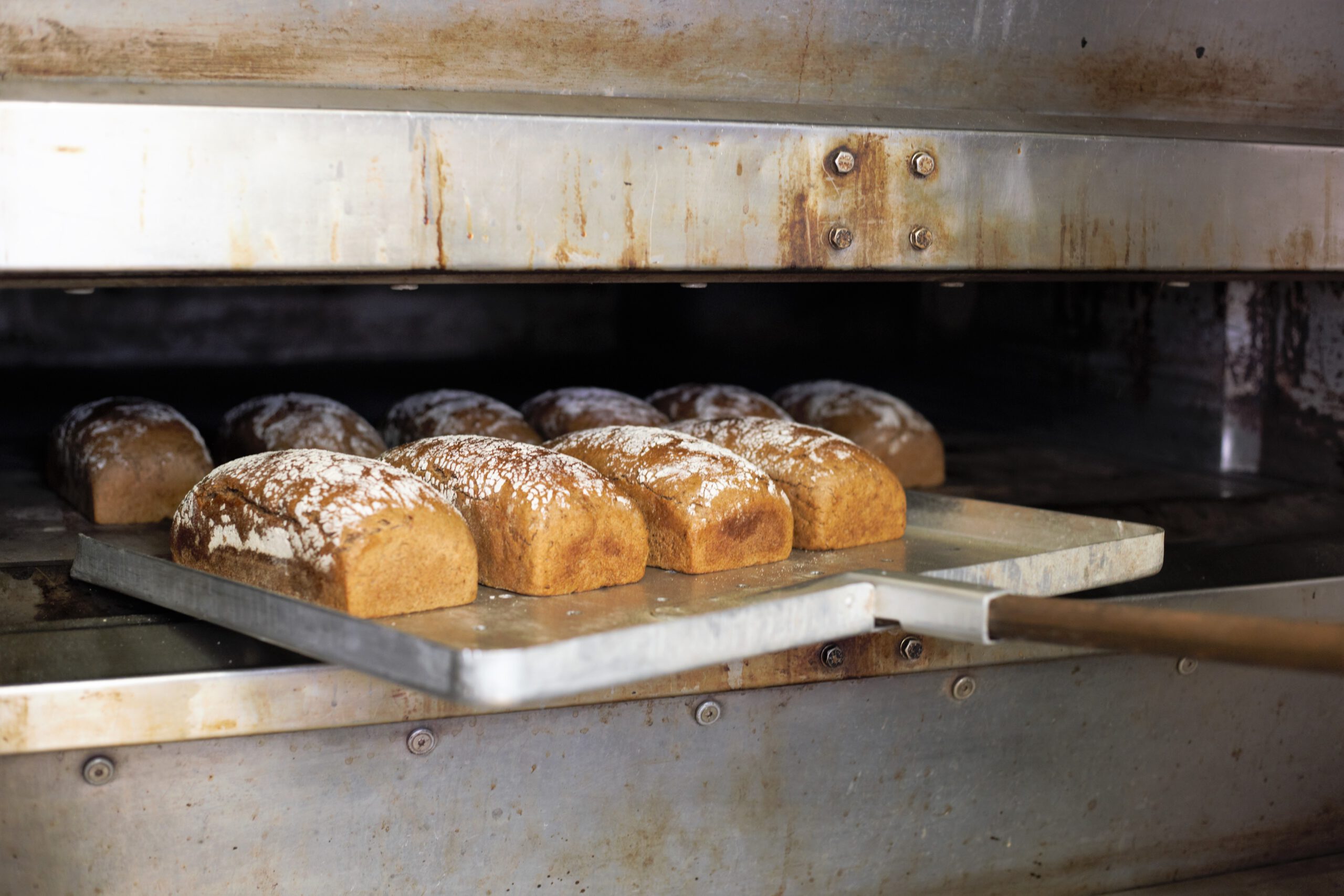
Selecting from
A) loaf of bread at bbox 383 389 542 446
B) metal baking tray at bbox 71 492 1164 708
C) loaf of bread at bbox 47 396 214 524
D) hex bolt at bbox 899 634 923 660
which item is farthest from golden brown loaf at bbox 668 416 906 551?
loaf of bread at bbox 47 396 214 524

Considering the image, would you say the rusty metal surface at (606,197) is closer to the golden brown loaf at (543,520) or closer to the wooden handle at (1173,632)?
the golden brown loaf at (543,520)

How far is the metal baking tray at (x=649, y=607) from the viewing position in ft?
3.08

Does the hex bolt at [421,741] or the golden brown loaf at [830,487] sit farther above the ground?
the golden brown loaf at [830,487]

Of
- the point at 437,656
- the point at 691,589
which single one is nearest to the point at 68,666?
the point at 437,656

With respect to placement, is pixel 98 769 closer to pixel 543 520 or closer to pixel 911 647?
pixel 543 520

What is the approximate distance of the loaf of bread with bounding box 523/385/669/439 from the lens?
203 cm

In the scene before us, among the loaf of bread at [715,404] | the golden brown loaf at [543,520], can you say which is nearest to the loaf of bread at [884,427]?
the loaf of bread at [715,404]

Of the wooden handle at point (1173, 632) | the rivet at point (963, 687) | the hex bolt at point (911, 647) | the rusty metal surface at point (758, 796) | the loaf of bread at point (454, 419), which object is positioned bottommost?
the rusty metal surface at point (758, 796)

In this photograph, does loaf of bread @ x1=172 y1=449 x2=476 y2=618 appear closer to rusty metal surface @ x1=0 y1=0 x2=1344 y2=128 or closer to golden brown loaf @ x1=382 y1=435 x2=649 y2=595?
golden brown loaf @ x1=382 y1=435 x2=649 y2=595

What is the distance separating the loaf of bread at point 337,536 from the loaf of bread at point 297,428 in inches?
19.9

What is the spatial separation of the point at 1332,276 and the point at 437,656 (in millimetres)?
1404

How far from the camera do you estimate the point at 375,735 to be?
1351mm

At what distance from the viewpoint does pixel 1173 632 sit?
2.91ft

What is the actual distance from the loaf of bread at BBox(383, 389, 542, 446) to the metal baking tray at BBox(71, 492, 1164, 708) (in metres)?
0.59
